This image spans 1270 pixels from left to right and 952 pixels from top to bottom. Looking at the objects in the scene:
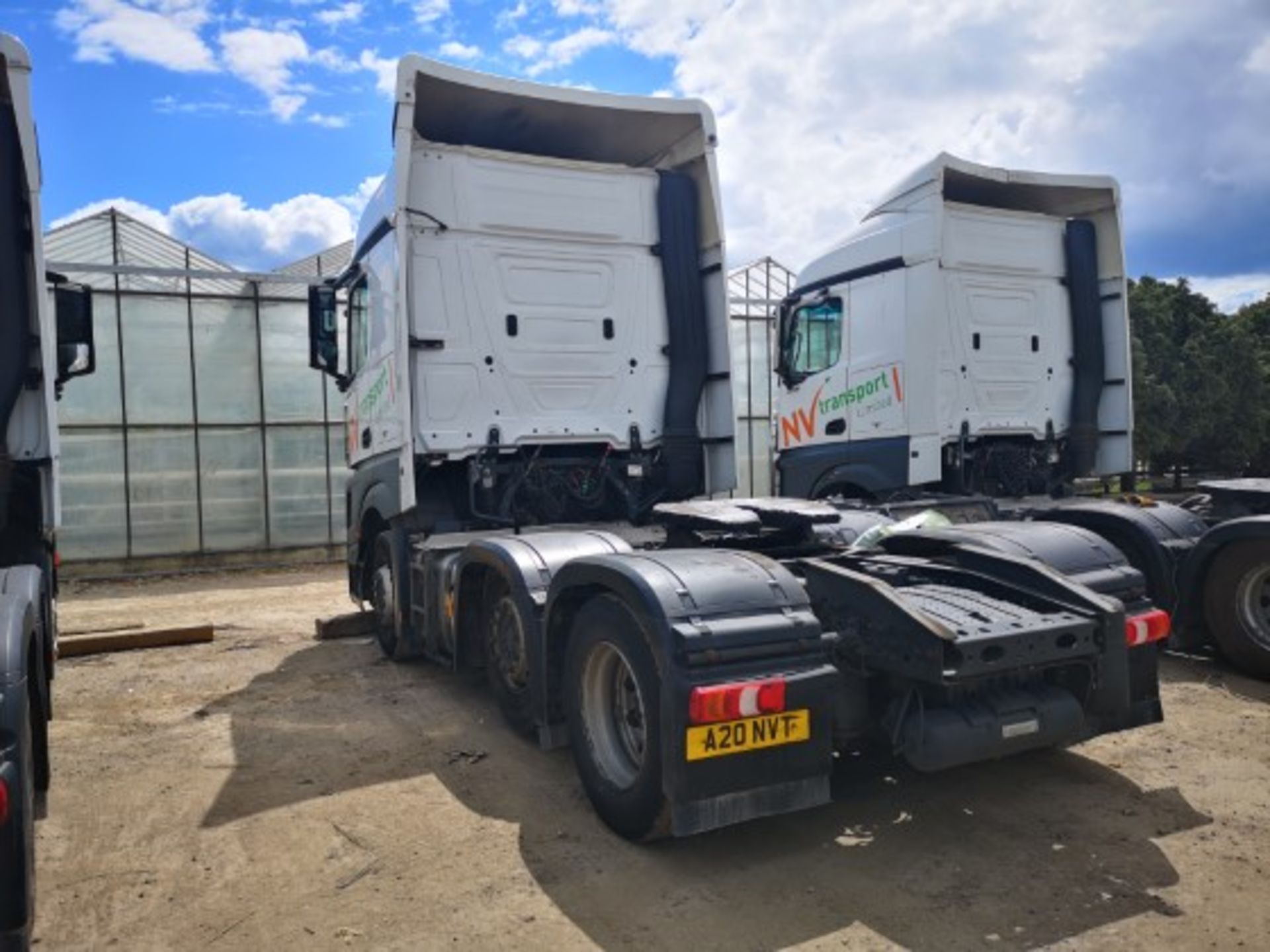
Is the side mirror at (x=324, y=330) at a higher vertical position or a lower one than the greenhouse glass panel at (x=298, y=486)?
higher

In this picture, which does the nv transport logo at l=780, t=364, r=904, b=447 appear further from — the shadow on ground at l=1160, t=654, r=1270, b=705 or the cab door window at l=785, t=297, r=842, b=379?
the shadow on ground at l=1160, t=654, r=1270, b=705

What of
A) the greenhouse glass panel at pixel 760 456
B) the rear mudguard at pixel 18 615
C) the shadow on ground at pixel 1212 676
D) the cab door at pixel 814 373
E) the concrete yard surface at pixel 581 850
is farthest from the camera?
the greenhouse glass panel at pixel 760 456

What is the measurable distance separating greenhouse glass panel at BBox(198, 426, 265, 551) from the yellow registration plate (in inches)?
534

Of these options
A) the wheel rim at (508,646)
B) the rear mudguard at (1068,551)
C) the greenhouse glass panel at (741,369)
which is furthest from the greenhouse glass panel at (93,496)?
the rear mudguard at (1068,551)

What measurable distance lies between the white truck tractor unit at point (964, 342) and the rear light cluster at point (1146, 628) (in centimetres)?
396

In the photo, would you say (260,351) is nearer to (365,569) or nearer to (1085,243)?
(365,569)

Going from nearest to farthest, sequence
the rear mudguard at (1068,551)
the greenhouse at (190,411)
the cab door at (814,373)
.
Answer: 1. the rear mudguard at (1068,551)
2. the cab door at (814,373)
3. the greenhouse at (190,411)

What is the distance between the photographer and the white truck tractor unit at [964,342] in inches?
322

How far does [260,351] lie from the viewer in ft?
50.7

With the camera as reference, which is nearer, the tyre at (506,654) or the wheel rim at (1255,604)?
the tyre at (506,654)

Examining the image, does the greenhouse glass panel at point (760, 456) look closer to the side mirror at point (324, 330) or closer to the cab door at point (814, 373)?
the cab door at point (814, 373)

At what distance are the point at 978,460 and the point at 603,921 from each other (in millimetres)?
6522

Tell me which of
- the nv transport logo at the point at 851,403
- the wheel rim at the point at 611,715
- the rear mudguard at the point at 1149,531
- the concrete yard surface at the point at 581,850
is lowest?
the concrete yard surface at the point at 581,850

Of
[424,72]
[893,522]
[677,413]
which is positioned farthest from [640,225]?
[893,522]
